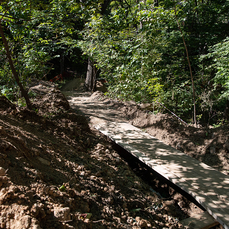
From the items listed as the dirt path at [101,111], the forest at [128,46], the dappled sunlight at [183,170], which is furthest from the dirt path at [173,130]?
the dappled sunlight at [183,170]

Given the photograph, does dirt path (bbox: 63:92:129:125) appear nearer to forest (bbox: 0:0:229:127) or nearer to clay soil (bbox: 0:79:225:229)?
forest (bbox: 0:0:229:127)

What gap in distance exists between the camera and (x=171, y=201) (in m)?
3.35

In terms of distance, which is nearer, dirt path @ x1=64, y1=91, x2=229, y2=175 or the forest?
the forest

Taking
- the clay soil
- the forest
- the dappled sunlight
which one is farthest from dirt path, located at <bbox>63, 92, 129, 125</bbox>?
the clay soil

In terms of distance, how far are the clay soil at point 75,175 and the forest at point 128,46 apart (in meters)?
0.83

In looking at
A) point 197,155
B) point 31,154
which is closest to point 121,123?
point 197,155

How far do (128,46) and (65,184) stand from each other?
4.52 meters

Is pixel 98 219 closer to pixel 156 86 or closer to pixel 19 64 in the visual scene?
pixel 19 64

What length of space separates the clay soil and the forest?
831 mm

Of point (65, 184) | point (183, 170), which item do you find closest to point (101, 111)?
point (183, 170)

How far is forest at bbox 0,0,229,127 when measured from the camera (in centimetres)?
435

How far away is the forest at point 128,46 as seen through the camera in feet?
14.3

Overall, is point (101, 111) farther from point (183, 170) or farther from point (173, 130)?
point (183, 170)

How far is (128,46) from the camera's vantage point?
18.8 ft
